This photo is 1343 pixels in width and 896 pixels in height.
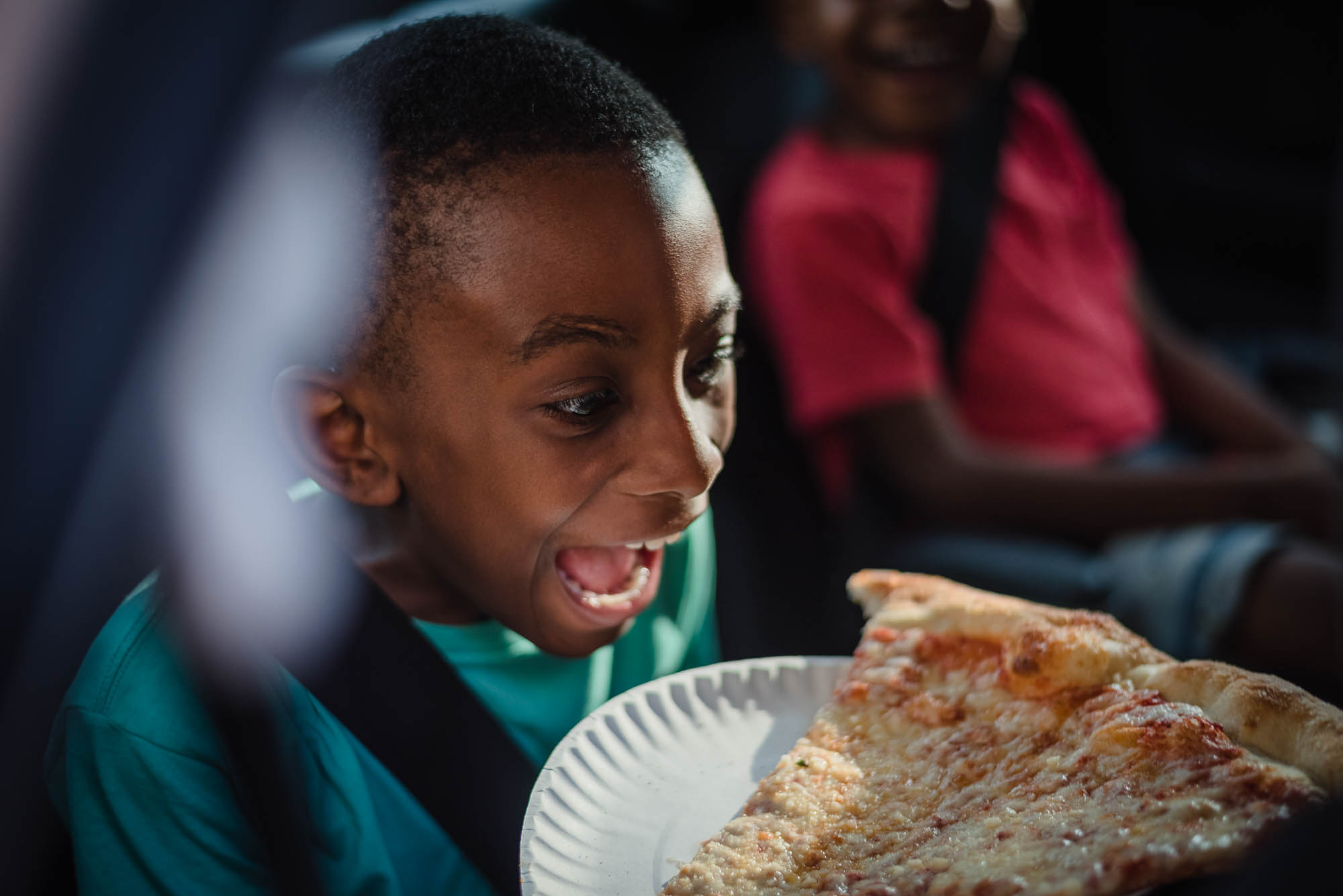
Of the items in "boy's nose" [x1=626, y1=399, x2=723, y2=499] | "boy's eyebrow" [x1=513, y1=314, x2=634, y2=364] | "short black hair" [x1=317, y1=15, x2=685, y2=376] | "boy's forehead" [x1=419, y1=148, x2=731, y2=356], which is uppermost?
"short black hair" [x1=317, y1=15, x2=685, y2=376]

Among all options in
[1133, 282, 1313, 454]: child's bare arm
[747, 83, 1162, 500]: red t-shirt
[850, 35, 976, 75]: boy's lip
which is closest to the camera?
[850, 35, 976, 75]: boy's lip

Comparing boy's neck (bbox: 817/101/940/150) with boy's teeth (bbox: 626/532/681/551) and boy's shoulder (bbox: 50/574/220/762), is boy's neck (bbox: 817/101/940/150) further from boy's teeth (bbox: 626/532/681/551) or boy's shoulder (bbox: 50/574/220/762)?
boy's shoulder (bbox: 50/574/220/762)

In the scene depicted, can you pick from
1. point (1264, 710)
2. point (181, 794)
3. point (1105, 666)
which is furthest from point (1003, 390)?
point (181, 794)

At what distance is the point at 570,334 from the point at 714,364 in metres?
0.18

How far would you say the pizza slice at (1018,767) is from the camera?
2.43 ft

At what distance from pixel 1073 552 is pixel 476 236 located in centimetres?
163

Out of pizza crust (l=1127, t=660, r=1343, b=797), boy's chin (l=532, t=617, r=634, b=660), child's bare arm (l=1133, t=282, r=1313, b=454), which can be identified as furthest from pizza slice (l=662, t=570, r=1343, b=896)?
child's bare arm (l=1133, t=282, r=1313, b=454)

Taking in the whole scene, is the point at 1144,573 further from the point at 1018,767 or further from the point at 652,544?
the point at 652,544

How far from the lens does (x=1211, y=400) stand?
269 cm

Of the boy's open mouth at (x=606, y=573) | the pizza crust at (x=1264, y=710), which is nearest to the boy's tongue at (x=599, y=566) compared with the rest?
the boy's open mouth at (x=606, y=573)

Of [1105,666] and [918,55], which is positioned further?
[918,55]

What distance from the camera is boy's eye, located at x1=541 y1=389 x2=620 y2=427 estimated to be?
87 centimetres

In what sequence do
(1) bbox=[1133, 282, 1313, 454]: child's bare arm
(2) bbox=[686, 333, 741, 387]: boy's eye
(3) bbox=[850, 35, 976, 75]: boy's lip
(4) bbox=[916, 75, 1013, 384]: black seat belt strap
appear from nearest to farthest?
(2) bbox=[686, 333, 741, 387]: boy's eye, (3) bbox=[850, 35, 976, 75]: boy's lip, (4) bbox=[916, 75, 1013, 384]: black seat belt strap, (1) bbox=[1133, 282, 1313, 454]: child's bare arm

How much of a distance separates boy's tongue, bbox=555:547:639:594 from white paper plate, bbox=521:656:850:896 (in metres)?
0.10
